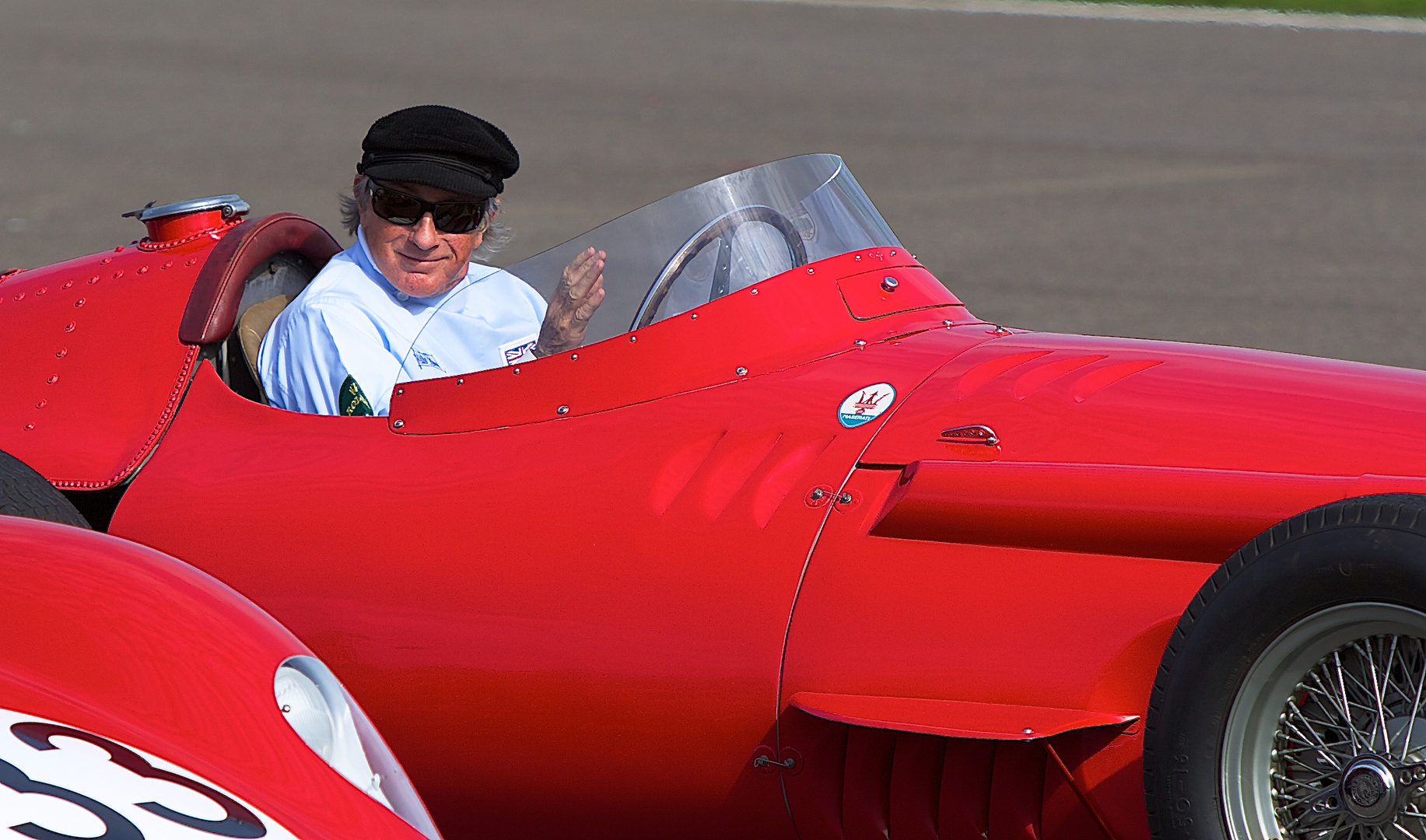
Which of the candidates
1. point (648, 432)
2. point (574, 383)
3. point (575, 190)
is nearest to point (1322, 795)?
point (648, 432)

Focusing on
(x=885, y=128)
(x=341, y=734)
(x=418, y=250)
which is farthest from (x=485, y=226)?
(x=885, y=128)

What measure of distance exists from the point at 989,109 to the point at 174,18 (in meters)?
8.97

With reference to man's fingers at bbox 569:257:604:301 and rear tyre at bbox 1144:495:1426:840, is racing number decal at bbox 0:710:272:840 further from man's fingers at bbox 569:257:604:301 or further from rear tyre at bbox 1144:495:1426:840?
man's fingers at bbox 569:257:604:301

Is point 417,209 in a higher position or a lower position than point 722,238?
higher

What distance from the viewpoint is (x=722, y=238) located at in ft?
10.7

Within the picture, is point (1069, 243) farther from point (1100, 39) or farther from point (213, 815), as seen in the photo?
point (213, 815)

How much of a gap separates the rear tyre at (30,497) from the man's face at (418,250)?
2.82ft

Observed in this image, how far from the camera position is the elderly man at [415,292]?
3.43m

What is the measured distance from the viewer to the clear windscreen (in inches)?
126

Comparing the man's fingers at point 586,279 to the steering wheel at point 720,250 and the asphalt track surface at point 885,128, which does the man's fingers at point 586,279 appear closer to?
the steering wheel at point 720,250

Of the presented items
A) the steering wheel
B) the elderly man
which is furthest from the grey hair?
the steering wheel

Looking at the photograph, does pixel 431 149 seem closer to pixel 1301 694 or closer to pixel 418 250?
pixel 418 250

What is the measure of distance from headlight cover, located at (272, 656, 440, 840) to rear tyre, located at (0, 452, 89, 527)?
42.9 inches

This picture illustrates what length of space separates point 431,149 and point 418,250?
0.25 meters
